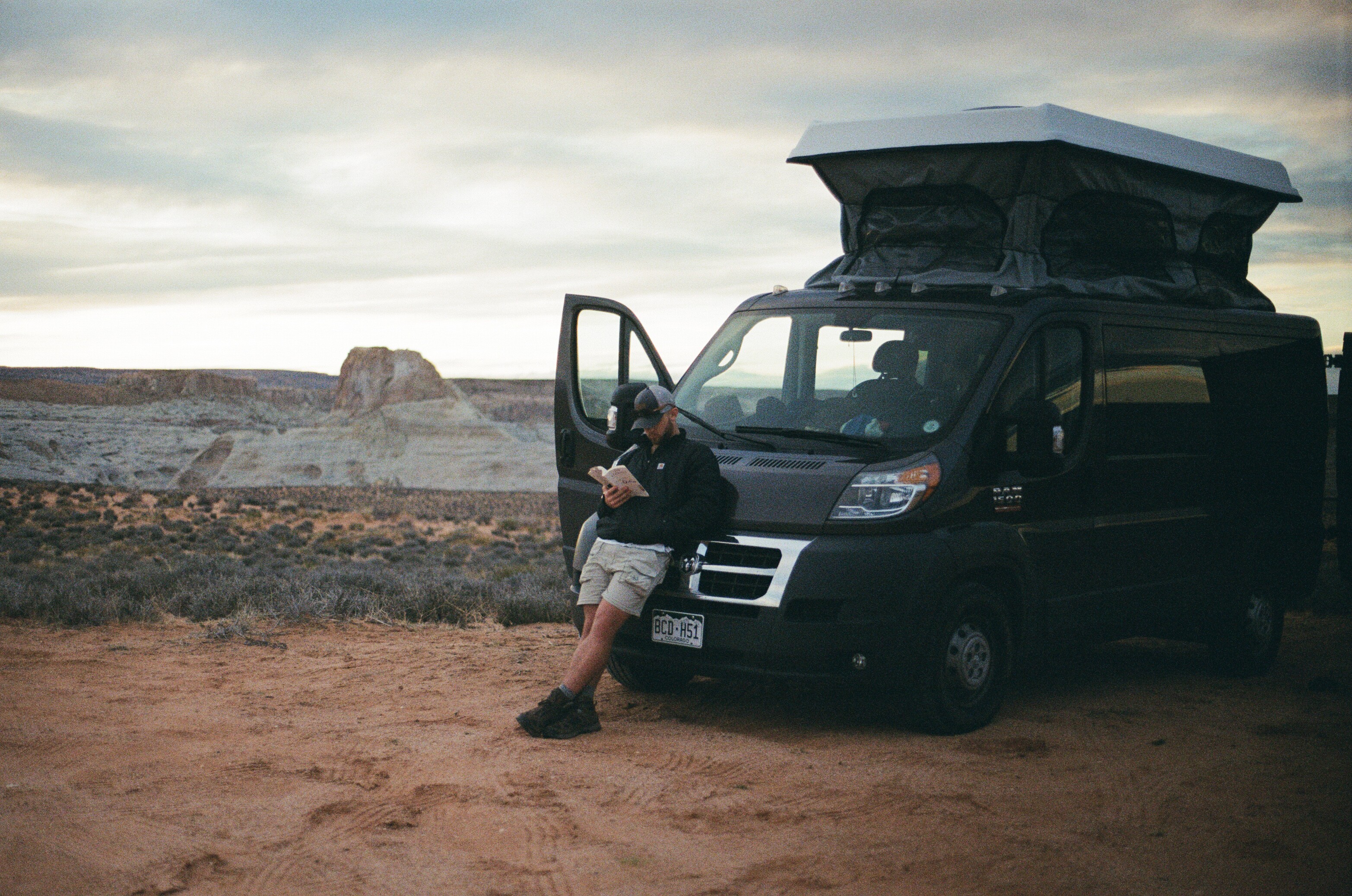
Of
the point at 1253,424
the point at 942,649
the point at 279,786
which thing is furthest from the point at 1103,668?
the point at 279,786

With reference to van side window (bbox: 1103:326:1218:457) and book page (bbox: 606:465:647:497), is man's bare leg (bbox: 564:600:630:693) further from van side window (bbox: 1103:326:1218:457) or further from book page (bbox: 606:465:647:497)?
van side window (bbox: 1103:326:1218:457)

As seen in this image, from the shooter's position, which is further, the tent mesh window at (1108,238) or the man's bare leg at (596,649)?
the tent mesh window at (1108,238)

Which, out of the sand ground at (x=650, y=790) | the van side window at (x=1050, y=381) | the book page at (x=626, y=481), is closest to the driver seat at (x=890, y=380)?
the van side window at (x=1050, y=381)

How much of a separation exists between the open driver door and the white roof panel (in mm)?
1713

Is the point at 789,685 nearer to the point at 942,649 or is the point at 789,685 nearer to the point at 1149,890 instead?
the point at 942,649

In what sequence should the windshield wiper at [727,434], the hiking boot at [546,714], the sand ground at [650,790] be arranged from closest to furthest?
the sand ground at [650,790] < the hiking boot at [546,714] < the windshield wiper at [727,434]

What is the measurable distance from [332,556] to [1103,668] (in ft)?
63.6

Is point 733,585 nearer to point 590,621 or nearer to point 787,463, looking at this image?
point 787,463

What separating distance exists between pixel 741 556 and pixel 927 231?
3.00 m

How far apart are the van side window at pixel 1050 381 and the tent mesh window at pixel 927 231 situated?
81 centimetres

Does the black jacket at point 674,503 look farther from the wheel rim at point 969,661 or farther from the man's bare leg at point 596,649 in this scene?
the wheel rim at point 969,661

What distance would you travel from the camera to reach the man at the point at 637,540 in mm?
6367

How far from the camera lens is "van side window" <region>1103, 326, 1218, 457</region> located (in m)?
7.48

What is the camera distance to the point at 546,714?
6.44 metres
